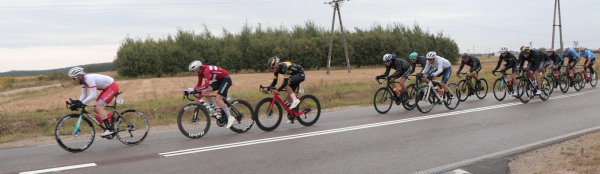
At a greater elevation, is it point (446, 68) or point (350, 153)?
point (446, 68)

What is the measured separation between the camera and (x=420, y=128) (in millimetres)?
8680

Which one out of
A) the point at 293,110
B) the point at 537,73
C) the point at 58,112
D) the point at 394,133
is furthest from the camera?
the point at 537,73

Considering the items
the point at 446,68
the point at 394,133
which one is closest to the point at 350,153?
the point at 394,133

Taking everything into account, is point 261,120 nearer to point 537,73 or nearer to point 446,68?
point 446,68

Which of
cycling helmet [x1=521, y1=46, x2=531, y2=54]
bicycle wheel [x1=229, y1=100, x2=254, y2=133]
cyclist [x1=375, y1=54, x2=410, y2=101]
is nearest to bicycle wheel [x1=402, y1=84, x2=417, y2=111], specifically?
cyclist [x1=375, y1=54, x2=410, y2=101]

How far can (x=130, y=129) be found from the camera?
25.8 ft

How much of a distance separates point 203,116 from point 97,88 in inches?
78.3

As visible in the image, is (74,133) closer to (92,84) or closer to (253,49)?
(92,84)

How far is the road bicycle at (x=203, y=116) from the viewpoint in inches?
322

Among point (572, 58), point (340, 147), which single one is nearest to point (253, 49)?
point (572, 58)

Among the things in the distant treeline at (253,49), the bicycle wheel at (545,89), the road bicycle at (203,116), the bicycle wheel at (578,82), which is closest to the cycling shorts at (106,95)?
the road bicycle at (203,116)

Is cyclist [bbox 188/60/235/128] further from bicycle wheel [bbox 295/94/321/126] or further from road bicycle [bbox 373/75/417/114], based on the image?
A: road bicycle [bbox 373/75/417/114]

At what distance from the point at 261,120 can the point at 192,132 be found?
144 cm

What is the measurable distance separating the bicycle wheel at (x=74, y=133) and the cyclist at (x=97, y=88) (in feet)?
0.80
